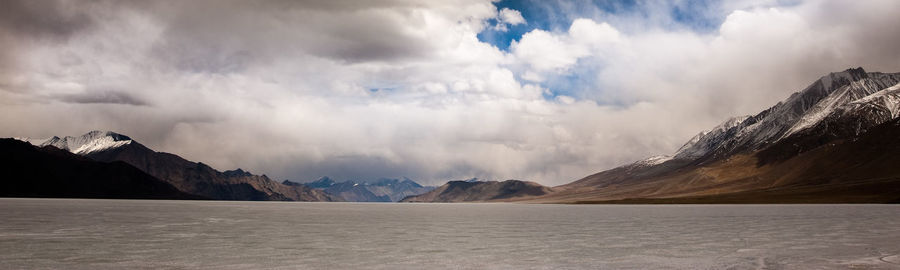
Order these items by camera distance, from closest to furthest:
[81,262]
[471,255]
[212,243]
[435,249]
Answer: [81,262] < [471,255] < [435,249] < [212,243]

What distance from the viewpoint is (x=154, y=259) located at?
3688cm

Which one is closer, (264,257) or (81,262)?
(81,262)

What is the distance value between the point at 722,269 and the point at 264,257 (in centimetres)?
2782

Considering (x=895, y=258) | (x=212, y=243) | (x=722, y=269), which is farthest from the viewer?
(x=212, y=243)

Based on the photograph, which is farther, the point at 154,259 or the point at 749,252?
the point at 749,252

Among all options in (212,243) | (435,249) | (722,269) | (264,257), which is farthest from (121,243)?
(722,269)

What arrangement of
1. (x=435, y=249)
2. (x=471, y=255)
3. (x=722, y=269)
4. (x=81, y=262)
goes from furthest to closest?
(x=435, y=249), (x=471, y=255), (x=81, y=262), (x=722, y=269)

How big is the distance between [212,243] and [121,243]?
22.8ft

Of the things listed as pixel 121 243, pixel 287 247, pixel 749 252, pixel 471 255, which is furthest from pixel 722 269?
pixel 121 243

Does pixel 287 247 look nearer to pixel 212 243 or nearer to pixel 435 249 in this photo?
pixel 212 243

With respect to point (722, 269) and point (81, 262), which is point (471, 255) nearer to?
point (722, 269)

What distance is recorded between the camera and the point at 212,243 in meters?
49.4

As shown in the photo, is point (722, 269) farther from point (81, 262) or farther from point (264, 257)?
point (81, 262)

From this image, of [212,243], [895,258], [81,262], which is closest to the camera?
[81,262]
